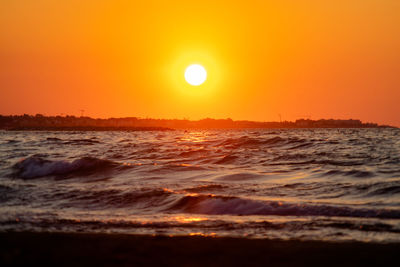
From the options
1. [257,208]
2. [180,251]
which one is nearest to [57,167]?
[257,208]

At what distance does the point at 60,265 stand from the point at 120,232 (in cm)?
176

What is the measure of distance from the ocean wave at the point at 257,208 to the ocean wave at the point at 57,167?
7214 mm

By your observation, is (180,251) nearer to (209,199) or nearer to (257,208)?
(257,208)

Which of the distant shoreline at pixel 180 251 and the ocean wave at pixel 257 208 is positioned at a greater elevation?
the distant shoreline at pixel 180 251

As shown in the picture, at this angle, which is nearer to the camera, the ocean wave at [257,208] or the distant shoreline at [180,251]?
the distant shoreline at [180,251]

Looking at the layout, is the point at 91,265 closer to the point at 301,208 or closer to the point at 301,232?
the point at 301,232

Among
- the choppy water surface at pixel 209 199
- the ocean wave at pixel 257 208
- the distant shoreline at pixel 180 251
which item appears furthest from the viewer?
the ocean wave at pixel 257 208

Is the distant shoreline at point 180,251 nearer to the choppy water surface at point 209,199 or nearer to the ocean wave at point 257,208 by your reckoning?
the choppy water surface at point 209,199

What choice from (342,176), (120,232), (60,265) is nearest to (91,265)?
(60,265)

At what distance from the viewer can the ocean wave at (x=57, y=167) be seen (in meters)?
15.4

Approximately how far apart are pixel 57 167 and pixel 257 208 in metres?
10.2

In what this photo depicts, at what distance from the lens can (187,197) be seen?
9703 millimetres

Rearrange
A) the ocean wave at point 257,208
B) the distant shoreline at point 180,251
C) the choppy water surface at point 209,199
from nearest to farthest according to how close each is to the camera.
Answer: the distant shoreline at point 180,251
the choppy water surface at point 209,199
the ocean wave at point 257,208

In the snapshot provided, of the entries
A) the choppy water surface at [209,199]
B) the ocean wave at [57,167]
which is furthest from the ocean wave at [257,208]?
the ocean wave at [57,167]
